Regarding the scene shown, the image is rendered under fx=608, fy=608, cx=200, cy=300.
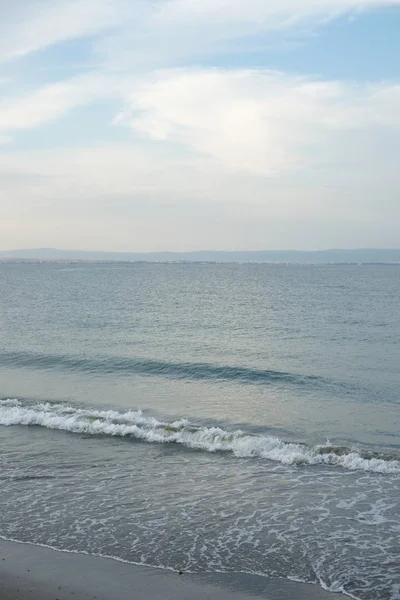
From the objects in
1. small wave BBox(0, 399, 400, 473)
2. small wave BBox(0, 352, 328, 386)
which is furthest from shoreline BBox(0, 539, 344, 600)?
small wave BBox(0, 352, 328, 386)

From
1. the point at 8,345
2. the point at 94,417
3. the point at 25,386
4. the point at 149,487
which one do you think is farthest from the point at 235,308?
Result: the point at 149,487

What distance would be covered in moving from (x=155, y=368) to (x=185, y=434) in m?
12.0

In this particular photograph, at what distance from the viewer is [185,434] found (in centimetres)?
2114

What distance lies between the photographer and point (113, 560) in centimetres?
1224

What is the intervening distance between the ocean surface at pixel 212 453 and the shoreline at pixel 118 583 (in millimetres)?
391

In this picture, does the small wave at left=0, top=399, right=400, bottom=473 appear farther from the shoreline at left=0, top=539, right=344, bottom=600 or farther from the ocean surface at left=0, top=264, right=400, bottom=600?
the shoreline at left=0, top=539, right=344, bottom=600

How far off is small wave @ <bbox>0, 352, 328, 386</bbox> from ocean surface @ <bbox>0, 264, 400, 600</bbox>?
16cm

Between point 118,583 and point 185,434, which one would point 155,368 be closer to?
point 185,434

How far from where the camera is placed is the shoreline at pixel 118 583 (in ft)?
35.3

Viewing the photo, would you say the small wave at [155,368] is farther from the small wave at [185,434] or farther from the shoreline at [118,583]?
the shoreline at [118,583]

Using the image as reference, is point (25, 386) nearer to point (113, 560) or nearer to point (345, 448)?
point (345, 448)

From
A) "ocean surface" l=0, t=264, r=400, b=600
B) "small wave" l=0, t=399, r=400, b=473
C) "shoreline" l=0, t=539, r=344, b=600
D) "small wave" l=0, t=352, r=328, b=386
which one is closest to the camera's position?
"shoreline" l=0, t=539, r=344, b=600

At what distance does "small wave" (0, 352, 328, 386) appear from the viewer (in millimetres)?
30344

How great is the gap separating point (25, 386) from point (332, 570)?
829 inches
